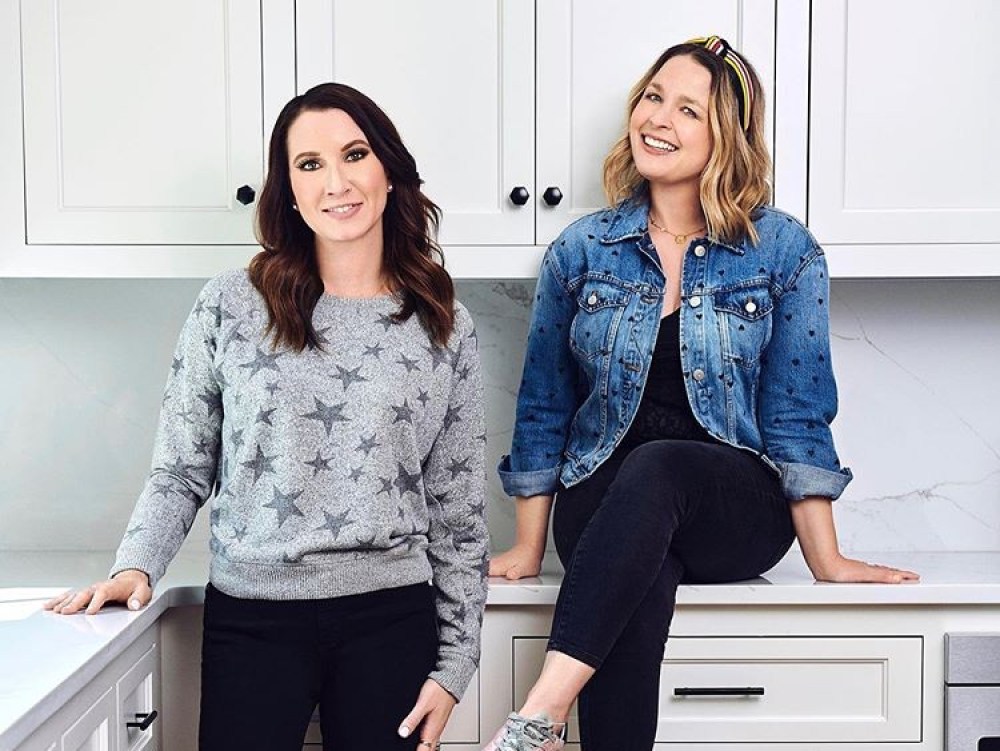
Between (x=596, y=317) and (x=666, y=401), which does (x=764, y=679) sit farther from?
(x=596, y=317)

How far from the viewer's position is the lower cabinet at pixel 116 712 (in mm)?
1292

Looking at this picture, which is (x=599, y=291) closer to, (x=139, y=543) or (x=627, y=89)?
(x=627, y=89)

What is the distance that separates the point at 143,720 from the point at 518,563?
584mm

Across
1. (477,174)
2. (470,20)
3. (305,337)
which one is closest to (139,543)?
(305,337)

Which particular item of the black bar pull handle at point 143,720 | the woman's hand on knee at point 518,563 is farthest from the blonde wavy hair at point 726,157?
the black bar pull handle at point 143,720

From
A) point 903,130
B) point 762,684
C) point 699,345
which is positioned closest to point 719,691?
point 762,684

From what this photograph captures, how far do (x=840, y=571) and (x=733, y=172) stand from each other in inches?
24.2

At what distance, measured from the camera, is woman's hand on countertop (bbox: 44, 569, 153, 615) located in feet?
5.03

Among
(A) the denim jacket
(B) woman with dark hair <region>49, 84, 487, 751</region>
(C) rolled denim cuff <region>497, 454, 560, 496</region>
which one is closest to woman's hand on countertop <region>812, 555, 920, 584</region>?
(A) the denim jacket

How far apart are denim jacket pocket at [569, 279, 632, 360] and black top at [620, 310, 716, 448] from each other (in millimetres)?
71

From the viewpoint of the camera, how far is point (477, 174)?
196 centimetres

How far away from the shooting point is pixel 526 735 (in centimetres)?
153

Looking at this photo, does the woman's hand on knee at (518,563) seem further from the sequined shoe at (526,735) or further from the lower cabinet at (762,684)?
the sequined shoe at (526,735)

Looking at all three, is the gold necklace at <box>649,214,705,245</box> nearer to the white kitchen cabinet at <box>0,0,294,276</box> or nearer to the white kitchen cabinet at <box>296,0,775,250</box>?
the white kitchen cabinet at <box>296,0,775,250</box>
